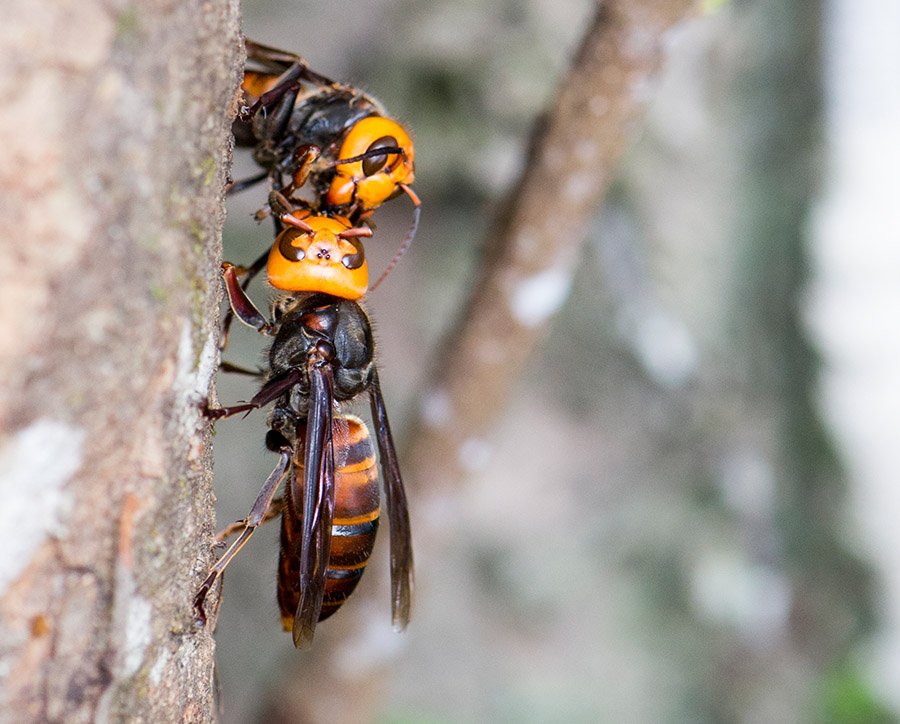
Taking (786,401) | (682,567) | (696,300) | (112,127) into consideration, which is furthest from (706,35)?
(112,127)

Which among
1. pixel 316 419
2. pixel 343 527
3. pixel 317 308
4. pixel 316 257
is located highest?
pixel 316 257

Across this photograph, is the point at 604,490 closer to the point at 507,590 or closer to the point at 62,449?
the point at 507,590

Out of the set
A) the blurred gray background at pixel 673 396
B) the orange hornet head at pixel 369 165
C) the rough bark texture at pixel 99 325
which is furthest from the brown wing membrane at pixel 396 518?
the blurred gray background at pixel 673 396

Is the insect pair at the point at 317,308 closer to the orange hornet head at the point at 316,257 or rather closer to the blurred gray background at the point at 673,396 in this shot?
the orange hornet head at the point at 316,257

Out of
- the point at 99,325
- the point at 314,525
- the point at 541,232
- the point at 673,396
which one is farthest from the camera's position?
the point at 673,396

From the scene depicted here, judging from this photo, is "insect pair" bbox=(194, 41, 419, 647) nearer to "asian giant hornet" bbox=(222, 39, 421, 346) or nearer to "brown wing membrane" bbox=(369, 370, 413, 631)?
"asian giant hornet" bbox=(222, 39, 421, 346)

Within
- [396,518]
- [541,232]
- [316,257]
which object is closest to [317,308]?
[316,257]

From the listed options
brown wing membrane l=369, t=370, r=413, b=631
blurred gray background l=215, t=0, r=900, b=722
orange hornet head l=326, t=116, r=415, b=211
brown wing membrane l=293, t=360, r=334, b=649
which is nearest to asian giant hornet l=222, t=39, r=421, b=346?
orange hornet head l=326, t=116, r=415, b=211

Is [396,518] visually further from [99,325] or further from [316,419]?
[99,325]
